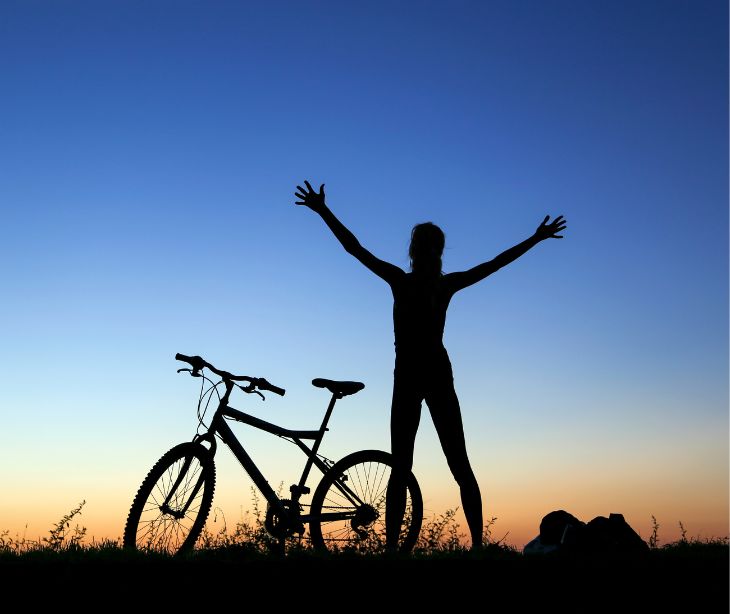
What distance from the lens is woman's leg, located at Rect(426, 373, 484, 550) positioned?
838 cm

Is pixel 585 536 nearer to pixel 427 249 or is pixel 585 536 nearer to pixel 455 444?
pixel 455 444

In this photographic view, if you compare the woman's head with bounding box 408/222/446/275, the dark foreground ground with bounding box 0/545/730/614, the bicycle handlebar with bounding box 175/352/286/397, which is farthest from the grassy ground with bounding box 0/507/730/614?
the woman's head with bounding box 408/222/446/275

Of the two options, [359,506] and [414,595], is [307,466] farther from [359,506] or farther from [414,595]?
[414,595]

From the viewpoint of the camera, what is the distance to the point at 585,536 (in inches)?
351

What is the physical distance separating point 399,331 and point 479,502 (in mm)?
2018

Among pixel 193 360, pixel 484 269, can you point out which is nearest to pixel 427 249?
pixel 484 269

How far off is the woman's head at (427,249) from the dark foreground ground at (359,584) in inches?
118

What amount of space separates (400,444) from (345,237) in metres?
2.29

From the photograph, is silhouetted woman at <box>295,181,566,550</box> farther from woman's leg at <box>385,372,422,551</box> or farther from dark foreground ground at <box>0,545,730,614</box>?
dark foreground ground at <box>0,545,730,614</box>

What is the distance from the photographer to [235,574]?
237 inches

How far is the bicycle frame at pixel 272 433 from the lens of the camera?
345 inches

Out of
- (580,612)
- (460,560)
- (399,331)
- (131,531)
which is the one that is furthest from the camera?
(399,331)

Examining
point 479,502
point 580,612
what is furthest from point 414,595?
point 479,502

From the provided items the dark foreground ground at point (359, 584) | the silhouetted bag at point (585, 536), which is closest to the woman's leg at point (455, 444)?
the silhouetted bag at point (585, 536)
